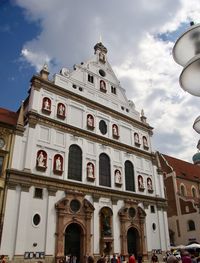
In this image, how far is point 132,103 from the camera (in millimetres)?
35312

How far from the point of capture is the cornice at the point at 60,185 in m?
20.6

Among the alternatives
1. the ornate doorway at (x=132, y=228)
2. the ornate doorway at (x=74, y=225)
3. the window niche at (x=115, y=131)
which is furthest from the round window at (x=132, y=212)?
the window niche at (x=115, y=131)

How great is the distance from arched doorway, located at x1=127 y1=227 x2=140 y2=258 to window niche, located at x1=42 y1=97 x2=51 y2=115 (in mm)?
14574

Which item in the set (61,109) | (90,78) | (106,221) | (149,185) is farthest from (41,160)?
(149,185)

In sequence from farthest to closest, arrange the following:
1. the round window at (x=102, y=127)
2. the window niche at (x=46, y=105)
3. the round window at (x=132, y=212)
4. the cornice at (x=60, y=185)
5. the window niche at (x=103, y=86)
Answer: the window niche at (x=103, y=86)
the round window at (x=102, y=127)
the round window at (x=132, y=212)
the window niche at (x=46, y=105)
the cornice at (x=60, y=185)

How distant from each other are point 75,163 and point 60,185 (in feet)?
9.88

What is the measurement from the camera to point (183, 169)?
157 feet

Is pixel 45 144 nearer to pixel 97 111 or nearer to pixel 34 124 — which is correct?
pixel 34 124

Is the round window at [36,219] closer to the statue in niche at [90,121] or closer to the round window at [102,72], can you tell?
the statue in niche at [90,121]

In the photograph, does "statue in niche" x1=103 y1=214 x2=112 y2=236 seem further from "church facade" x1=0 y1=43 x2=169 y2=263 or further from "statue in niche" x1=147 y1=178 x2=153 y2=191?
"statue in niche" x1=147 y1=178 x2=153 y2=191

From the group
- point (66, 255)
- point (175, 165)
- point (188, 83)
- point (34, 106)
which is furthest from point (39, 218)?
point (175, 165)

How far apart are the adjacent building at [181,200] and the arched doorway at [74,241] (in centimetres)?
2022

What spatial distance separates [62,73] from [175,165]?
28.6 meters

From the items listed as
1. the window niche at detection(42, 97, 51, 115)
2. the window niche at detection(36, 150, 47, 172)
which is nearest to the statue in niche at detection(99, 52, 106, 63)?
the window niche at detection(42, 97, 51, 115)
